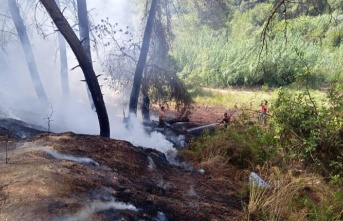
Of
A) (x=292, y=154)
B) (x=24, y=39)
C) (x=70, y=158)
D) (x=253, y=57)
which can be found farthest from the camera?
(x=253, y=57)

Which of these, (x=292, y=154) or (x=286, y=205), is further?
(x=292, y=154)

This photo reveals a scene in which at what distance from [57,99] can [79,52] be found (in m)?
8.46

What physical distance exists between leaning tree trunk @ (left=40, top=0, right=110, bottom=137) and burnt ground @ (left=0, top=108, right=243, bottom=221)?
89cm

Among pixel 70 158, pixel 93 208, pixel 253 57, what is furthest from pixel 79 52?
pixel 253 57

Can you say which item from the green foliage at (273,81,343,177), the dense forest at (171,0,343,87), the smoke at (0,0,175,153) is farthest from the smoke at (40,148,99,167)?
the dense forest at (171,0,343,87)

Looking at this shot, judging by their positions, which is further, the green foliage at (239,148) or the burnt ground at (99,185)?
the green foliage at (239,148)

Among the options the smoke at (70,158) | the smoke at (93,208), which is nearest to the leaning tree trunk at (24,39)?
the smoke at (70,158)

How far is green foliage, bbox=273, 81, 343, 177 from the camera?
5859 mm

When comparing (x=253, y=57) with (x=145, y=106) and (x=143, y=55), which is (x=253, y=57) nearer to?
(x=145, y=106)

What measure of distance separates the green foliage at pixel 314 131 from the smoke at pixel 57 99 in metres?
2.85

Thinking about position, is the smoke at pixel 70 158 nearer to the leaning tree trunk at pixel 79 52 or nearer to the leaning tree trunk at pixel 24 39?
the leaning tree trunk at pixel 79 52

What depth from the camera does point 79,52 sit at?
6.11 meters

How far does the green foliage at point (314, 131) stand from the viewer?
586 cm

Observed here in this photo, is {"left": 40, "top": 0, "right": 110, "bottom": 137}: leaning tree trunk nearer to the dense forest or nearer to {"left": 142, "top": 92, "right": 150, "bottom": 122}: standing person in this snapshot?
{"left": 142, "top": 92, "right": 150, "bottom": 122}: standing person
